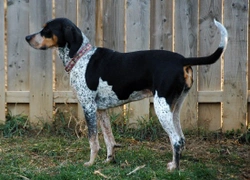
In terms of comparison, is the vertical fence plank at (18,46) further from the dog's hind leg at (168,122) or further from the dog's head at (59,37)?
the dog's hind leg at (168,122)

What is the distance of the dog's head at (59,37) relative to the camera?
4.66 meters

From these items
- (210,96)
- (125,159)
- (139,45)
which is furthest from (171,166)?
(139,45)

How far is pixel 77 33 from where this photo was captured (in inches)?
185

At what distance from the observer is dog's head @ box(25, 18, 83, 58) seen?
466 centimetres

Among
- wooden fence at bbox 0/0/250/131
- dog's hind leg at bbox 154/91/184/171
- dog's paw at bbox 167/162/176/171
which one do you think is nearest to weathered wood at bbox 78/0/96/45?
wooden fence at bbox 0/0/250/131

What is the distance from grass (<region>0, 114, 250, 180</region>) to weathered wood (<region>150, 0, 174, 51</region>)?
0.91m

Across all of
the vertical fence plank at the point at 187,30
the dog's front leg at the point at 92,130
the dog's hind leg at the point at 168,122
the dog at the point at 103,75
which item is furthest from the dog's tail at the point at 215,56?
the vertical fence plank at the point at 187,30

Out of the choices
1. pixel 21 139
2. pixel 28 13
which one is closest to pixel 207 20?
pixel 28 13

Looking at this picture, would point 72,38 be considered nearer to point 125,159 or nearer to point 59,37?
point 59,37

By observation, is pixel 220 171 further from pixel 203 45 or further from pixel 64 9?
pixel 64 9

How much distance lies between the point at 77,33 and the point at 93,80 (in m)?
0.47

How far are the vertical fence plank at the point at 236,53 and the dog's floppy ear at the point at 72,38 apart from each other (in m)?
1.90

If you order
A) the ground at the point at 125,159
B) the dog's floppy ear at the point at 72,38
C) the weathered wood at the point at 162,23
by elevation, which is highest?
the weathered wood at the point at 162,23

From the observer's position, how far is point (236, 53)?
571 centimetres
